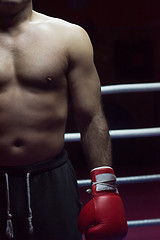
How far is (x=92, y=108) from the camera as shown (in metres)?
1.29

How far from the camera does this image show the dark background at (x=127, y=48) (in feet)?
16.6

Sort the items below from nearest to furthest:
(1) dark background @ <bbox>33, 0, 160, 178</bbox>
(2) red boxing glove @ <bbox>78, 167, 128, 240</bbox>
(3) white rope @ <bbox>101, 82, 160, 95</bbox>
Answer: (2) red boxing glove @ <bbox>78, 167, 128, 240</bbox>, (3) white rope @ <bbox>101, 82, 160, 95</bbox>, (1) dark background @ <bbox>33, 0, 160, 178</bbox>

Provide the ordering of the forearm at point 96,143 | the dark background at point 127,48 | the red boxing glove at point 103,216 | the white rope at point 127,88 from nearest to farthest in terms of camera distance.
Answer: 1. the red boxing glove at point 103,216
2. the forearm at point 96,143
3. the white rope at point 127,88
4. the dark background at point 127,48

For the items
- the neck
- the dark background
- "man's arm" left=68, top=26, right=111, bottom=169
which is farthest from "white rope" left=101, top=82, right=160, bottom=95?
the dark background

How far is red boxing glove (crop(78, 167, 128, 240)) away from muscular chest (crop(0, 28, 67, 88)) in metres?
0.33

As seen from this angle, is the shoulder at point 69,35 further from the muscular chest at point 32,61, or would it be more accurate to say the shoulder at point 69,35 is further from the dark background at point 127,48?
the dark background at point 127,48


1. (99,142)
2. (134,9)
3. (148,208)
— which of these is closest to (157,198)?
(148,208)

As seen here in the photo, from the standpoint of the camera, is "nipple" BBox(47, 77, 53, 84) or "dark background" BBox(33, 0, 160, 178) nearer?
"nipple" BBox(47, 77, 53, 84)

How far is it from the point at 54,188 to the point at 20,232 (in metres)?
0.15

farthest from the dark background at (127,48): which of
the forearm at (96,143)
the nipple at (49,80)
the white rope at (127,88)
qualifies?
the nipple at (49,80)

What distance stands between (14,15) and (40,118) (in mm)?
299

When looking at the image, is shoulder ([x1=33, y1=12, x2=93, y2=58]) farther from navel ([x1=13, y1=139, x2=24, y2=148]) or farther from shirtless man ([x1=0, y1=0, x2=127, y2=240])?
navel ([x1=13, y1=139, x2=24, y2=148])

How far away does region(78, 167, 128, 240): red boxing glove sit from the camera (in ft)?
3.92

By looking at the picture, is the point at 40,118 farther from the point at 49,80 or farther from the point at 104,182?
the point at 104,182
